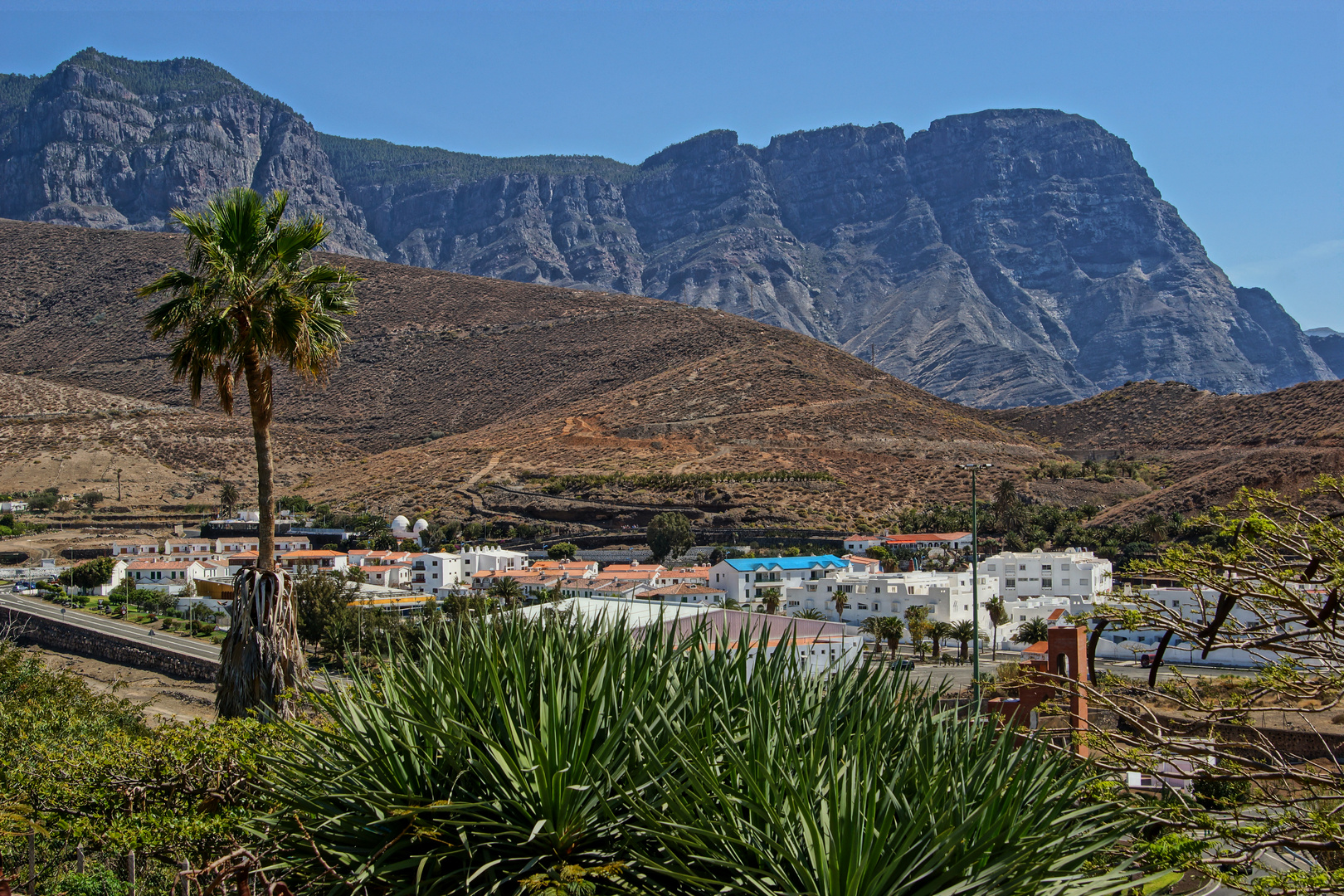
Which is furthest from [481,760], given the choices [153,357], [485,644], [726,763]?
[153,357]

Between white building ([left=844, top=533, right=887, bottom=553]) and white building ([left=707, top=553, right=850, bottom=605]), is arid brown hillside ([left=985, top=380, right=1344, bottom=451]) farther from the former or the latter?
white building ([left=707, top=553, right=850, bottom=605])

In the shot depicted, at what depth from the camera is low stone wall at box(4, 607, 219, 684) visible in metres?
33.5

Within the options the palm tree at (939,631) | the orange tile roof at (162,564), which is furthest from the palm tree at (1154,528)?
the orange tile roof at (162,564)

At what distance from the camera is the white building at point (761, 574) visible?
152ft

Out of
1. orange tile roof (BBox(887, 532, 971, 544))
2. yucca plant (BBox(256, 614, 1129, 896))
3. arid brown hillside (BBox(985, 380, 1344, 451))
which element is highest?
arid brown hillside (BBox(985, 380, 1344, 451))

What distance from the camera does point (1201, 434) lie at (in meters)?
85.8

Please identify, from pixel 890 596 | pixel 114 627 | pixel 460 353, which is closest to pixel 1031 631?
pixel 890 596

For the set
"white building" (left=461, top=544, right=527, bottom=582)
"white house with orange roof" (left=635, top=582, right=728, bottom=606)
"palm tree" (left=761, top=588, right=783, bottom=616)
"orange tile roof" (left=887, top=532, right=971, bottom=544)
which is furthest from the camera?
"orange tile roof" (left=887, top=532, right=971, bottom=544)

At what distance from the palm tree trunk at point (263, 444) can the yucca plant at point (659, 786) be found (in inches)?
85.4

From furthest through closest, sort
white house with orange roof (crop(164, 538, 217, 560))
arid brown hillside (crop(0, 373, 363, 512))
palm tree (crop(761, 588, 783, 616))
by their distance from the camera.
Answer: arid brown hillside (crop(0, 373, 363, 512)), white house with orange roof (crop(164, 538, 217, 560)), palm tree (crop(761, 588, 783, 616))

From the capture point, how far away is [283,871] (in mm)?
6371

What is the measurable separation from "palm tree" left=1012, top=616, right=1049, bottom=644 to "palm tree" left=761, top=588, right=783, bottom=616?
850cm

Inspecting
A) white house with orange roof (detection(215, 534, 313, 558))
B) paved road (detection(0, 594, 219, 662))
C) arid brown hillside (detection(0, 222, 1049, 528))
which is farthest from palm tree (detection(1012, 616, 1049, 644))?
white house with orange roof (detection(215, 534, 313, 558))

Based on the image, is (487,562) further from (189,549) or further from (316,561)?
(189,549)
